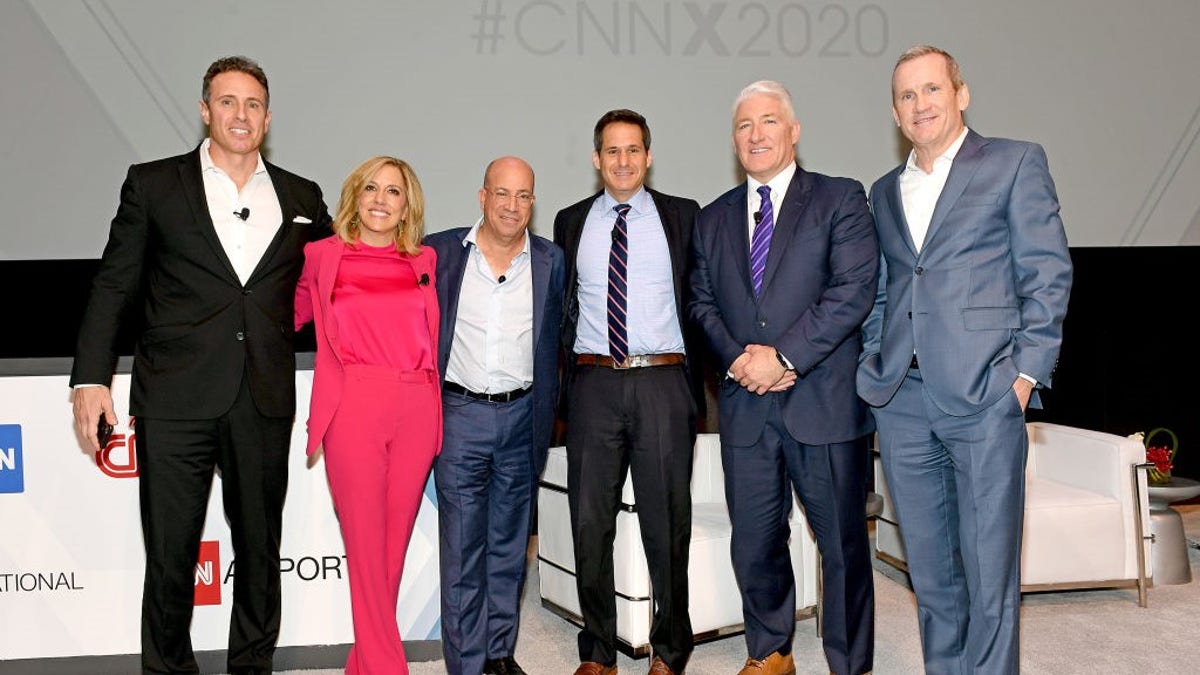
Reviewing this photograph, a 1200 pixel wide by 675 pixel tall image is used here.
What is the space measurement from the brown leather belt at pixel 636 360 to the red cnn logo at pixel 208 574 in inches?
59.7

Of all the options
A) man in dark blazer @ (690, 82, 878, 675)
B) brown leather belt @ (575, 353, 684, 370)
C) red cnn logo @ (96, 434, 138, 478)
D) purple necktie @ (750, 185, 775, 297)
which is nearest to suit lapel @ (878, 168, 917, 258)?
man in dark blazer @ (690, 82, 878, 675)

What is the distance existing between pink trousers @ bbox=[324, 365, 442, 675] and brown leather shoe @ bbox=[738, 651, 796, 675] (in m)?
1.09

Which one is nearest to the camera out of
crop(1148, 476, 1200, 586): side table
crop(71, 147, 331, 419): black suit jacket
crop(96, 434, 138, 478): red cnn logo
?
crop(71, 147, 331, 419): black suit jacket

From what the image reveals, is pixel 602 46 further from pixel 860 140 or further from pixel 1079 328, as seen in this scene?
pixel 1079 328

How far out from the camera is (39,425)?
11.1 feet

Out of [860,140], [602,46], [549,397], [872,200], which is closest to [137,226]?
[549,397]

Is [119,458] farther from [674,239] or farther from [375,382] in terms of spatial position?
[674,239]

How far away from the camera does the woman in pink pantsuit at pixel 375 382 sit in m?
2.88

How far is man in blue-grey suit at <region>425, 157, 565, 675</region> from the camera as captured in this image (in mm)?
3131

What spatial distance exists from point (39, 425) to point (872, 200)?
9.41 feet

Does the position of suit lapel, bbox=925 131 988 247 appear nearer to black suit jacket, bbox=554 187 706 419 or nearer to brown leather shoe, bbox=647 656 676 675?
black suit jacket, bbox=554 187 706 419

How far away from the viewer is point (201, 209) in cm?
283

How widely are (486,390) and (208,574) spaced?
1260 millimetres

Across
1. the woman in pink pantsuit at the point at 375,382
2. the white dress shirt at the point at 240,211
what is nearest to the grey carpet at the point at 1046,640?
the woman in pink pantsuit at the point at 375,382
